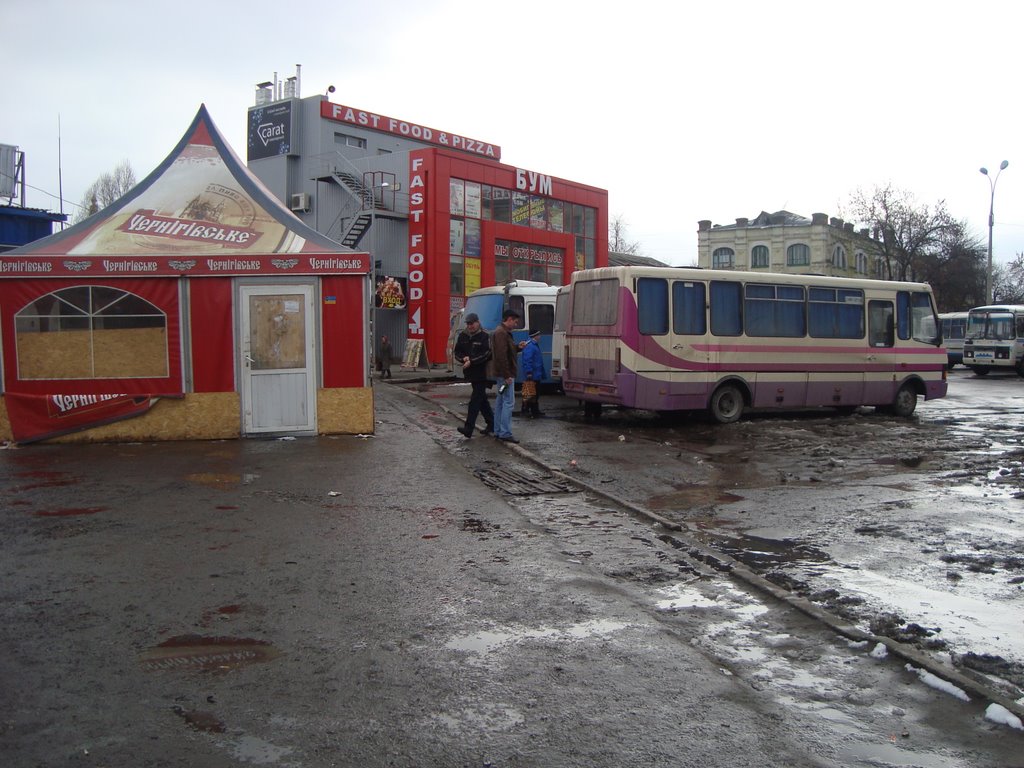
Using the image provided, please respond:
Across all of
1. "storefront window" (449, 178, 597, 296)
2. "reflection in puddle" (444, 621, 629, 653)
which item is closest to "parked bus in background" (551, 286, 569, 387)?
"reflection in puddle" (444, 621, 629, 653)

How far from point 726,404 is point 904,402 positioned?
15.3 feet

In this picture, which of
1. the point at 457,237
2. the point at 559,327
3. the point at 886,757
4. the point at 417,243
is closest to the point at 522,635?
the point at 886,757

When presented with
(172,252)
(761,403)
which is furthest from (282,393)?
(761,403)

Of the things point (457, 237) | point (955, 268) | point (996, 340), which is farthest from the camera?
point (955, 268)

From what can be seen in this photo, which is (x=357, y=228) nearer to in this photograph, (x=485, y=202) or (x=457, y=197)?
(x=457, y=197)

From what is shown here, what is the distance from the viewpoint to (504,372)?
12.6m

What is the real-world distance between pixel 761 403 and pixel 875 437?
2260mm

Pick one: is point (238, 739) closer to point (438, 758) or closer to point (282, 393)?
point (438, 758)

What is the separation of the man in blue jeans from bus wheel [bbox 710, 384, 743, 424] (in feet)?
14.5

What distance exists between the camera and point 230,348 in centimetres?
1236

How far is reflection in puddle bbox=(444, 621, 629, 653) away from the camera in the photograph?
4676mm

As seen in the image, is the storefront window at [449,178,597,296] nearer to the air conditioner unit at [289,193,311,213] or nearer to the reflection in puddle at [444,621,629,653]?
the air conditioner unit at [289,193,311,213]

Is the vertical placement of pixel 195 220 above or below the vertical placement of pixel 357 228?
below

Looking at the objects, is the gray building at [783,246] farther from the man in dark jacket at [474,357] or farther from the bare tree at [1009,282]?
the man in dark jacket at [474,357]
